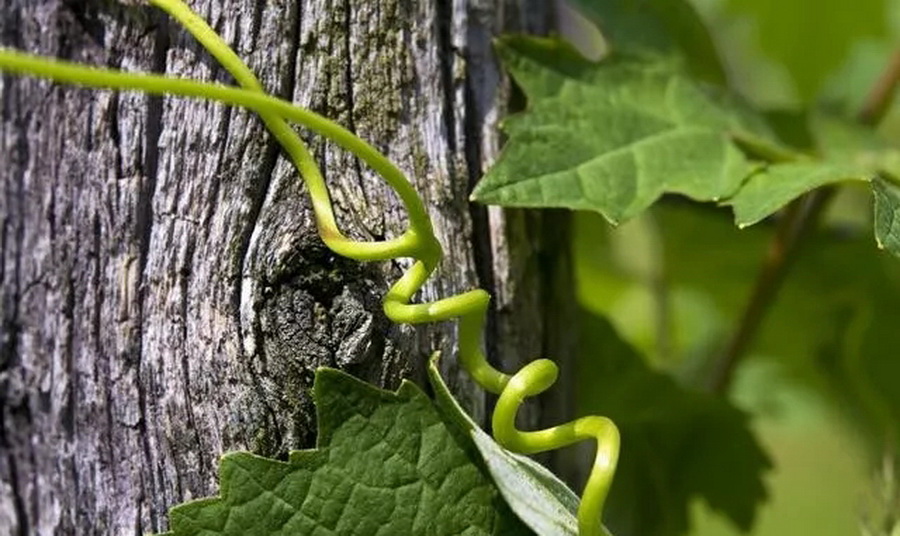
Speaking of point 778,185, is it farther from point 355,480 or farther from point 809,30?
point 809,30

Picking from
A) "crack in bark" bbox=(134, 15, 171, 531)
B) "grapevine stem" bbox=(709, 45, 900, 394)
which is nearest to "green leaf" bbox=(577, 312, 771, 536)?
"grapevine stem" bbox=(709, 45, 900, 394)

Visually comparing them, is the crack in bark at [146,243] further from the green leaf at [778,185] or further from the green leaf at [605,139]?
the green leaf at [778,185]

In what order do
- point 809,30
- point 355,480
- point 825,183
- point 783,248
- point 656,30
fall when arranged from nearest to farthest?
point 355,480, point 825,183, point 656,30, point 783,248, point 809,30

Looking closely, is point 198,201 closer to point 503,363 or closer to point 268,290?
point 268,290

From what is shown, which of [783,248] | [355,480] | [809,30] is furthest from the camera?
[809,30]

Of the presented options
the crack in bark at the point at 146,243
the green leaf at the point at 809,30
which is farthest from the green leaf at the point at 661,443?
the green leaf at the point at 809,30

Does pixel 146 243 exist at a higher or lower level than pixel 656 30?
lower

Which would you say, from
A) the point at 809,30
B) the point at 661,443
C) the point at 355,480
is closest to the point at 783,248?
the point at 661,443

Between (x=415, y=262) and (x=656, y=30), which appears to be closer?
(x=415, y=262)

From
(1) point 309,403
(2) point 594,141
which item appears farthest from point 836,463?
(1) point 309,403
